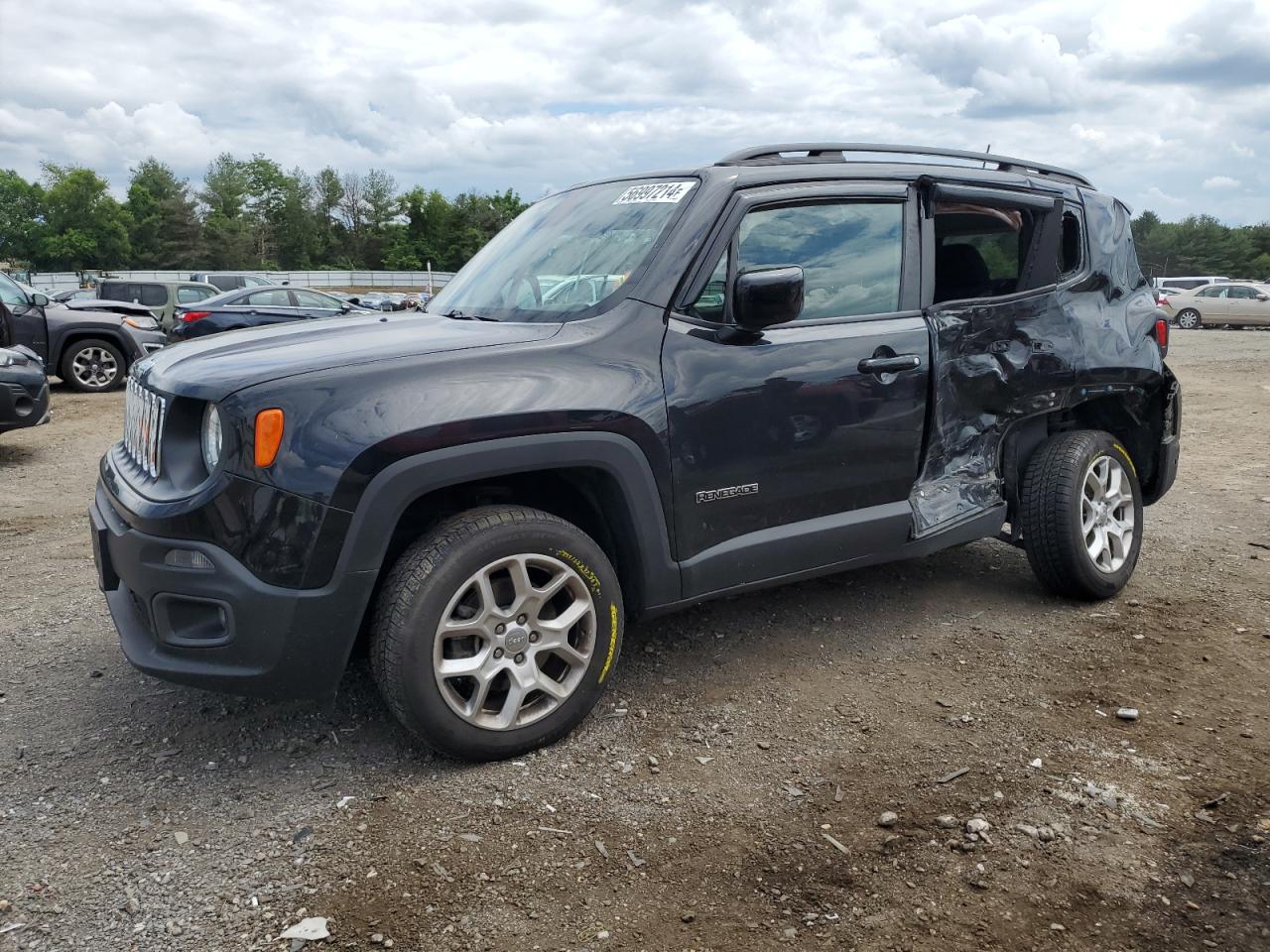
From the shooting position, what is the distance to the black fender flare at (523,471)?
2.86 metres

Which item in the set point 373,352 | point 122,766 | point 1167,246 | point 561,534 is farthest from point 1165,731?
point 1167,246

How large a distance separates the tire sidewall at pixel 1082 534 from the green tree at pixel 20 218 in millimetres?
112469

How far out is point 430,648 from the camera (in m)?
2.94

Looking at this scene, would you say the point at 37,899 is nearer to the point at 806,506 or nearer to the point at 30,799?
the point at 30,799

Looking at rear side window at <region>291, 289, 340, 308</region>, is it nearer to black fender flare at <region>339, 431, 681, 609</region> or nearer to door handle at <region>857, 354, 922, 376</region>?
door handle at <region>857, 354, 922, 376</region>

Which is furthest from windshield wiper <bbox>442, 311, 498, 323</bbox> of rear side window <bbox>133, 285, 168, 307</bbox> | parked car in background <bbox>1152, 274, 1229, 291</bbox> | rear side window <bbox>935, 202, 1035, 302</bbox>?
parked car in background <bbox>1152, 274, 1229, 291</bbox>

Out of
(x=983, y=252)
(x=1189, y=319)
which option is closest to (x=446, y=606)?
(x=983, y=252)

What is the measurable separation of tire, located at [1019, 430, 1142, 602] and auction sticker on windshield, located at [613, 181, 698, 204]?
2029 millimetres

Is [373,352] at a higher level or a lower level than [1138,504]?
higher

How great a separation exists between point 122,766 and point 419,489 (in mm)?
1326

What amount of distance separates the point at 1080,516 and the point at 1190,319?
3016 centimetres

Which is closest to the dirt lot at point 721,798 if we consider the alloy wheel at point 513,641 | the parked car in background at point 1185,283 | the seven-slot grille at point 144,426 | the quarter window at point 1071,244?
the alloy wheel at point 513,641

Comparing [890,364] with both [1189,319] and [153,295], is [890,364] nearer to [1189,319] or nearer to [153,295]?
[153,295]

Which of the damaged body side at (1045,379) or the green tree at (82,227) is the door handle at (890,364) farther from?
the green tree at (82,227)
